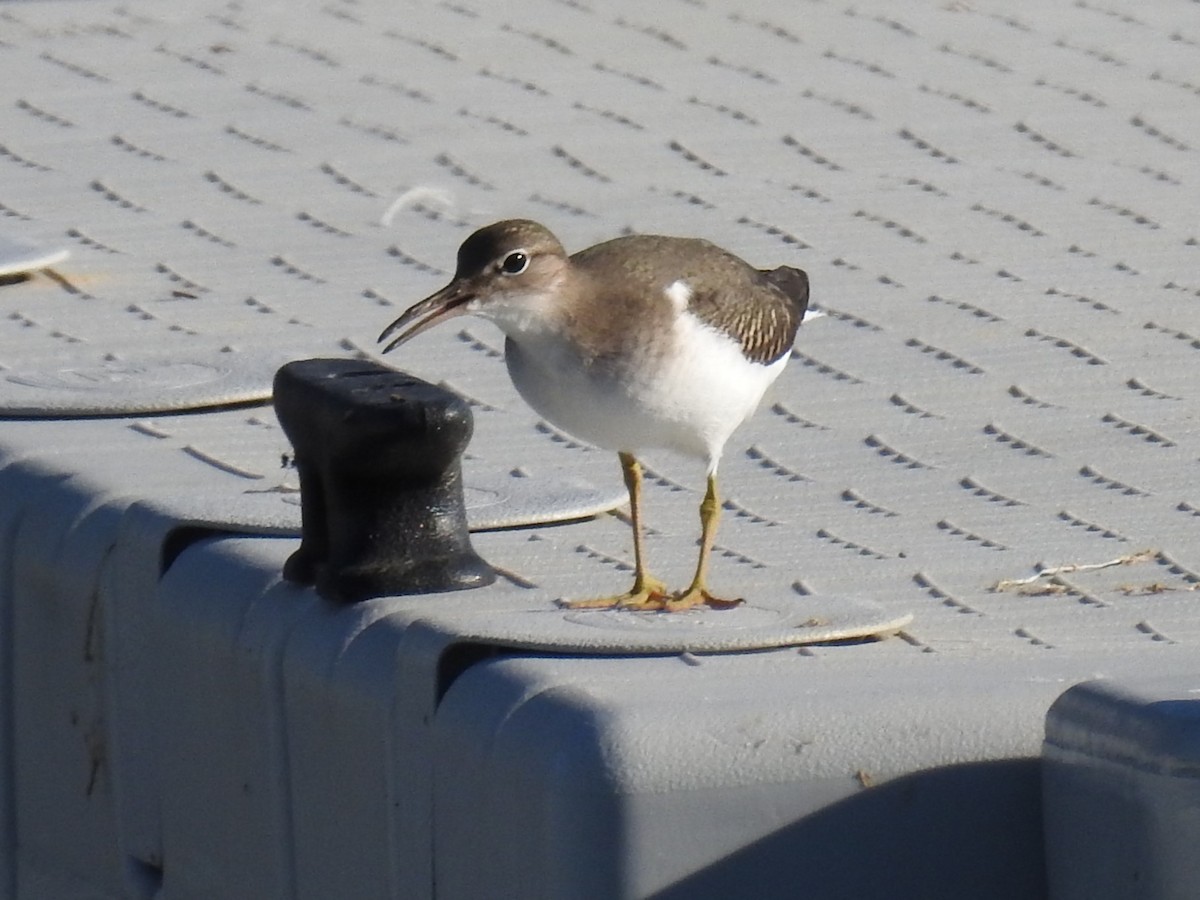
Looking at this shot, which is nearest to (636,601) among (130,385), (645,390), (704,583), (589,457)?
(704,583)

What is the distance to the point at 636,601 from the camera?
4.43 metres

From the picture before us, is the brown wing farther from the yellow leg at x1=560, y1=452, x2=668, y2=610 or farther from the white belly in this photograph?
the yellow leg at x1=560, y1=452, x2=668, y2=610

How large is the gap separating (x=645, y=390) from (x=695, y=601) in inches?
14.9

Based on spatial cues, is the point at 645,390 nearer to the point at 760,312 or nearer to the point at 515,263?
the point at 515,263

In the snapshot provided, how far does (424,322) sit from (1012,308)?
2.95 meters

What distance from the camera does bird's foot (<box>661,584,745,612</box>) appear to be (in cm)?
438

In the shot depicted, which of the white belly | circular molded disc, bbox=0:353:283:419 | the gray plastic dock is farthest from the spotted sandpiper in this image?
circular molded disc, bbox=0:353:283:419

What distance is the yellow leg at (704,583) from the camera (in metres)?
4.40

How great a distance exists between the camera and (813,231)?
A: 7.96 m

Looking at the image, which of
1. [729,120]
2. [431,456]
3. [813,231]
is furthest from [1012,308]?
[431,456]

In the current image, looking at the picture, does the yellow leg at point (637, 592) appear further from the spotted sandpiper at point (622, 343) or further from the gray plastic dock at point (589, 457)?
the gray plastic dock at point (589, 457)

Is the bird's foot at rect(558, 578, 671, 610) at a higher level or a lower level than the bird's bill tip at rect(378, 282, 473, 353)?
lower

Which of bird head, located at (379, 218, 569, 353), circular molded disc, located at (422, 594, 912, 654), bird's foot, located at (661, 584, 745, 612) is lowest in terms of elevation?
bird's foot, located at (661, 584, 745, 612)

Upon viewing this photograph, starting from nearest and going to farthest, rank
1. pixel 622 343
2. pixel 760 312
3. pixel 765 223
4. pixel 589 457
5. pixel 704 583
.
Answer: pixel 622 343, pixel 704 583, pixel 760 312, pixel 589 457, pixel 765 223
